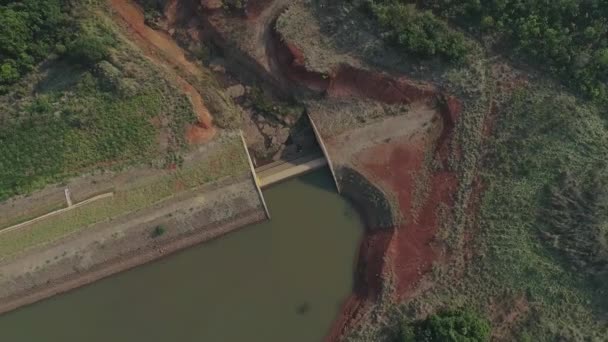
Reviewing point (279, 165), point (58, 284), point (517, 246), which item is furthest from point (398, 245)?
point (58, 284)

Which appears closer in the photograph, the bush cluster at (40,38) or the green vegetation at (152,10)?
the bush cluster at (40,38)

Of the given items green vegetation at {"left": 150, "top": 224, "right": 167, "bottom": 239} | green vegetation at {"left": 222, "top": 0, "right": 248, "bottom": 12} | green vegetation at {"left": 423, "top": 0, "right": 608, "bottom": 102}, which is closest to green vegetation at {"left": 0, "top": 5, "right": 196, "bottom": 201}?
green vegetation at {"left": 150, "top": 224, "right": 167, "bottom": 239}

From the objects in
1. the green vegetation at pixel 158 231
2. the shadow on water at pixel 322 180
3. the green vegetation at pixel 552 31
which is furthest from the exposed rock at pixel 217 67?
the green vegetation at pixel 552 31

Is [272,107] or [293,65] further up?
[293,65]

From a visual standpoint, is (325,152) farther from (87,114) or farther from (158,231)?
(87,114)

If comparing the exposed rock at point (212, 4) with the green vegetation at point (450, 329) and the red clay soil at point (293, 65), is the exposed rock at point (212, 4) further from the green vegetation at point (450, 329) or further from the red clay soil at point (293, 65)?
the green vegetation at point (450, 329)

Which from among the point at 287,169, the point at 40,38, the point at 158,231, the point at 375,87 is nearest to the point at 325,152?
the point at 287,169
